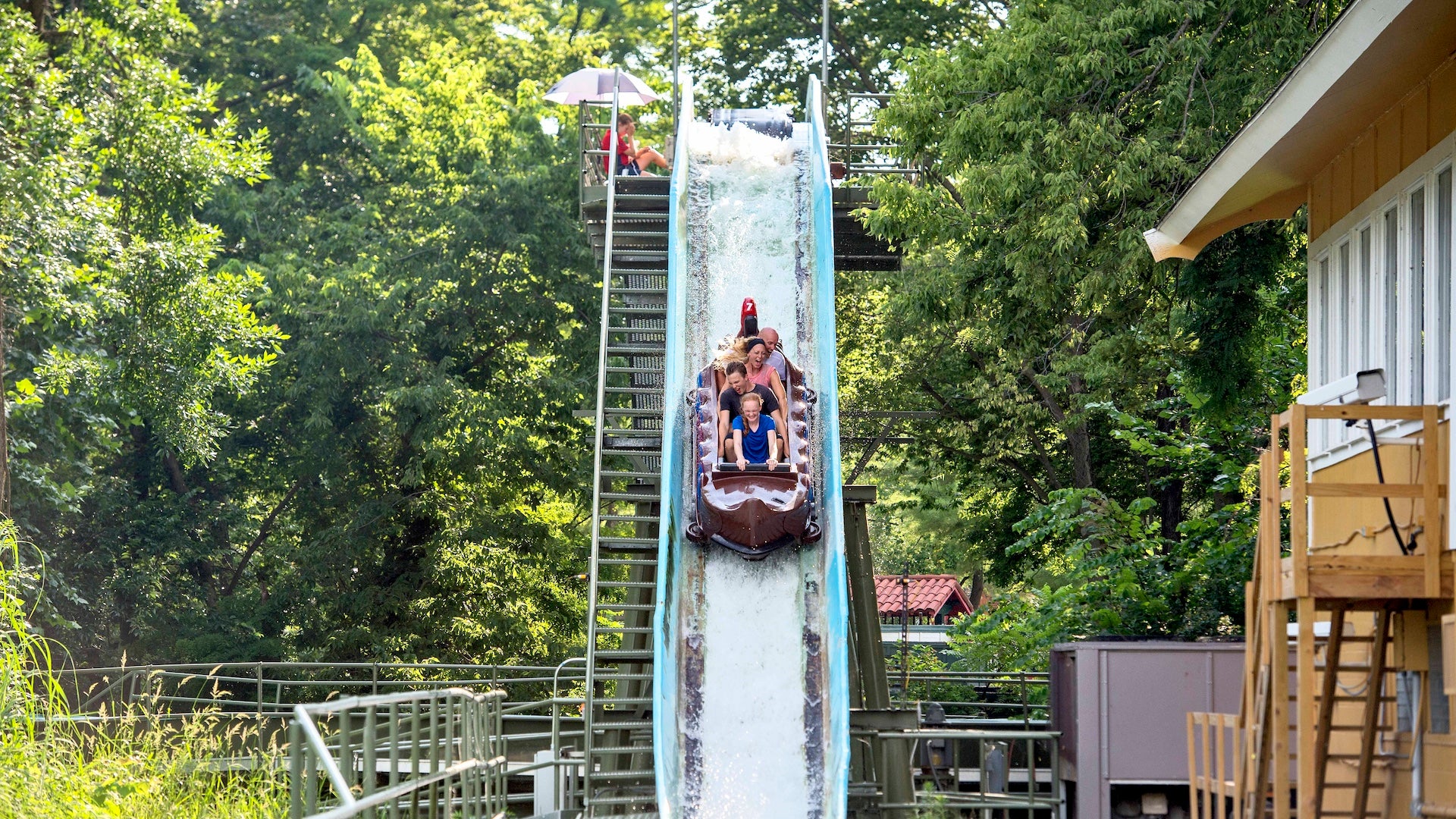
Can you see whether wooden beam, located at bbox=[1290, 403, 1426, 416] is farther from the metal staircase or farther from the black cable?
the metal staircase

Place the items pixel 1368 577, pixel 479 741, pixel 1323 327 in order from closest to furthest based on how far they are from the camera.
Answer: pixel 1368 577
pixel 479 741
pixel 1323 327

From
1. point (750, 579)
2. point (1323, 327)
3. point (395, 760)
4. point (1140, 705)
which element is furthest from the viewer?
point (750, 579)

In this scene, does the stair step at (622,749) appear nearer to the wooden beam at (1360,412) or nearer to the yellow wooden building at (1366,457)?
the yellow wooden building at (1366,457)

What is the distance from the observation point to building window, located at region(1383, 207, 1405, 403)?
36.0ft

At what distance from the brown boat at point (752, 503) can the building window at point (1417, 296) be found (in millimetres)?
5624

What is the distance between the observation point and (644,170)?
26.8 m

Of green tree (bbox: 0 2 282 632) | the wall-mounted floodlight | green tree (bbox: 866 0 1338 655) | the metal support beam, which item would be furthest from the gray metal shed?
green tree (bbox: 0 2 282 632)

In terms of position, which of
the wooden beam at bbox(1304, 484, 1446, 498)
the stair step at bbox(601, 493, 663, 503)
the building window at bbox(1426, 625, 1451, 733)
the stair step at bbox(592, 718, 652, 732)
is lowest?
the stair step at bbox(592, 718, 652, 732)

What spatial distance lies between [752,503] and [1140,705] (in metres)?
3.81

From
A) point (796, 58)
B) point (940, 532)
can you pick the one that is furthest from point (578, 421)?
point (940, 532)

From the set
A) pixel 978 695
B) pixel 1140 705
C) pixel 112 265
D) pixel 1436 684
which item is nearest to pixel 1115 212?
pixel 1140 705

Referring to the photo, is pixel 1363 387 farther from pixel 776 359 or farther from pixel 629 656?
pixel 629 656

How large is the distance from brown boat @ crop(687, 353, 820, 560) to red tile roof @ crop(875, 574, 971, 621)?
113 feet

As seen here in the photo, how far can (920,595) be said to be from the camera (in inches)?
2099
